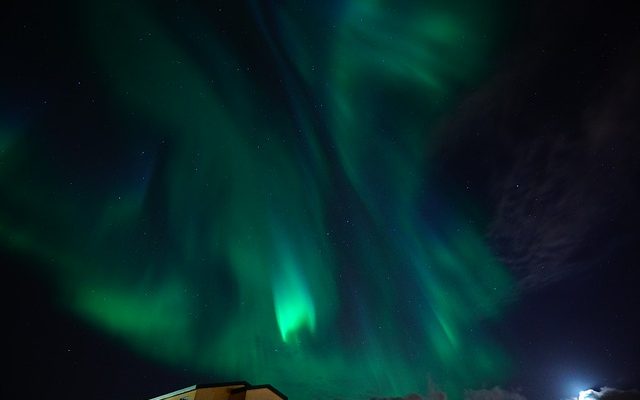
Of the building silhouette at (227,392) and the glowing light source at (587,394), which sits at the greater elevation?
the glowing light source at (587,394)

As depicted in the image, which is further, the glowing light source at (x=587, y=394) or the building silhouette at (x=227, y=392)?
the glowing light source at (x=587, y=394)

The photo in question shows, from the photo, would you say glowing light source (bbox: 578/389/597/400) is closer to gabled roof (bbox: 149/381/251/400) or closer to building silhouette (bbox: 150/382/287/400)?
building silhouette (bbox: 150/382/287/400)

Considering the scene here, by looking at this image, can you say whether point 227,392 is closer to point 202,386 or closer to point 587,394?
point 202,386

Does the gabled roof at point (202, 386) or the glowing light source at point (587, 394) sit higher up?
the glowing light source at point (587, 394)

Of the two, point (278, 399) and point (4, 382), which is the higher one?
point (4, 382)

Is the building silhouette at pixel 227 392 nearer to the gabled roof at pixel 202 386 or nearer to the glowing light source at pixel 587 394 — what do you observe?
the gabled roof at pixel 202 386

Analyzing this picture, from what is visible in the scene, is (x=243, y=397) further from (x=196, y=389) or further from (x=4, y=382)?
(x=4, y=382)

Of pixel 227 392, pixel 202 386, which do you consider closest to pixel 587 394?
pixel 227 392

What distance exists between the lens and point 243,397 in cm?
1631

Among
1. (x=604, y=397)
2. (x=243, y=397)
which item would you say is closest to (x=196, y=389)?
(x=243, y=397)

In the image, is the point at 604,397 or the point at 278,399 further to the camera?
the point at 604,397

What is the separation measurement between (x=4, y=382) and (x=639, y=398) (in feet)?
353

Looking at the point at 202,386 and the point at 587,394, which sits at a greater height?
the point at 587,394

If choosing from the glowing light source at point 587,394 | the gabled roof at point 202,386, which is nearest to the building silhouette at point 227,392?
the gabled roof at point 202,386
